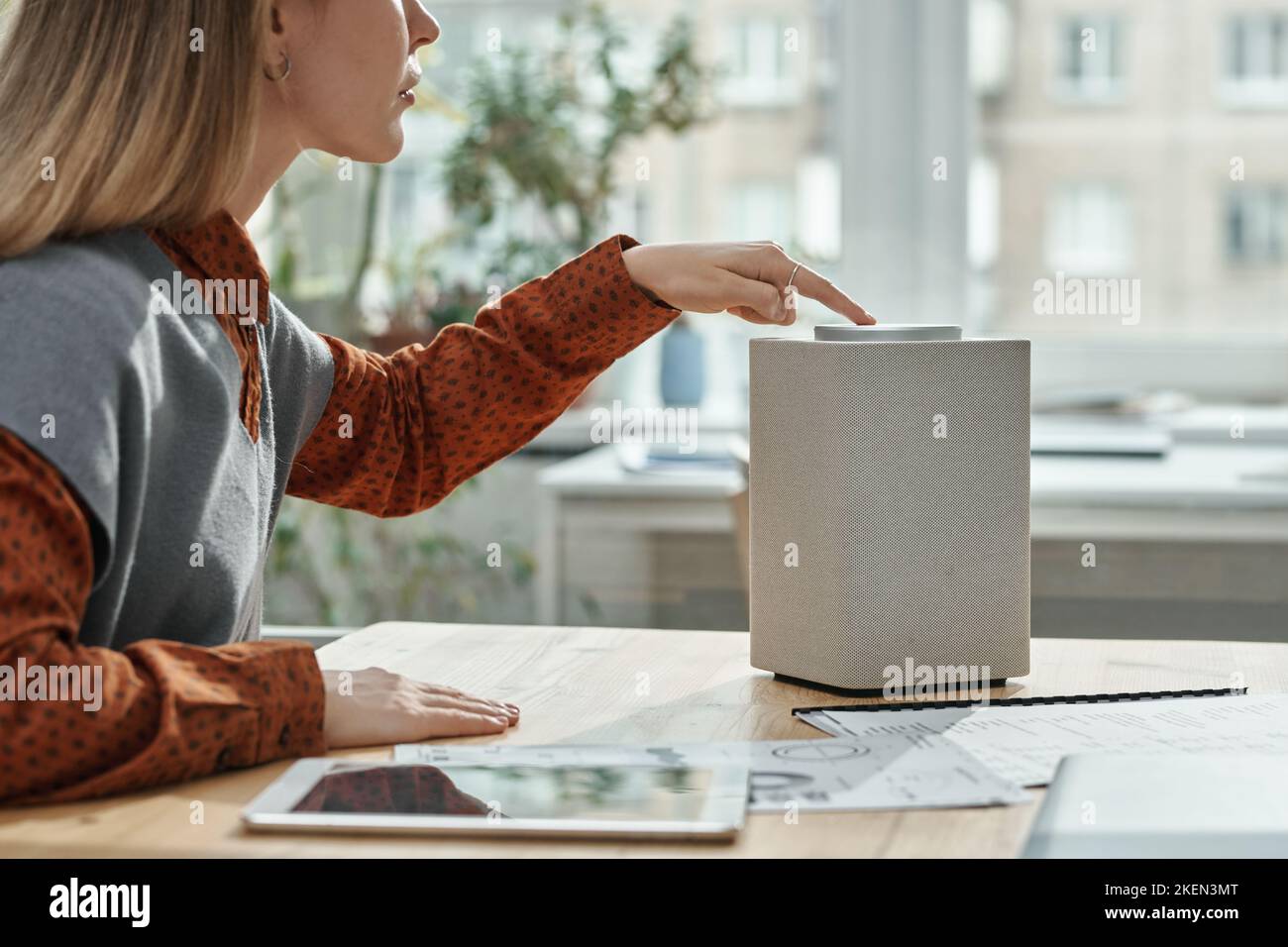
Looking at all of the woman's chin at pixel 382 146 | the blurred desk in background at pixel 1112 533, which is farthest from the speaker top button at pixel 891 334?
the blurred desk in background at pixel 1112 533

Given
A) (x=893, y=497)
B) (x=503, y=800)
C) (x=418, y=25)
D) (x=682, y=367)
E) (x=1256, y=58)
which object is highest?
(x=1256, y=58)

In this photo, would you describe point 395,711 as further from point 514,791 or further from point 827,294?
point 827,294

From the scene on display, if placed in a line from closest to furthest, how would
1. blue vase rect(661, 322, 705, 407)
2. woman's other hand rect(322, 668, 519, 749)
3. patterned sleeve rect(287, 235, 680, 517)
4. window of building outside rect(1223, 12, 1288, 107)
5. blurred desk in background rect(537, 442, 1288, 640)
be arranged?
1. woman's other hand rect(322, 668, 519, 749)
2. patterned sleeve rect(287, 235, 680, 517)
3. blurred desk in background rect(537, 442, 1288, 640)
4. window of building outside rect(1223, 12, 1288, 107)
5. blue vase rect(661, 322, 705, 407)

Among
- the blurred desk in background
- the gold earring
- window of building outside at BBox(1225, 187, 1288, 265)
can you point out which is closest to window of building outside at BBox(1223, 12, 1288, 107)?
window of building outside at BBox(1225, 187, 1288, 265)

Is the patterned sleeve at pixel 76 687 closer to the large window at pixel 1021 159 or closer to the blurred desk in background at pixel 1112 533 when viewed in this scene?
the blurred desk in background at pixel 1112 533

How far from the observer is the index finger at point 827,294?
43.3 inches

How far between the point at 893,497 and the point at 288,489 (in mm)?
539

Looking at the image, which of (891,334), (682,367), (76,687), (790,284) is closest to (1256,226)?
(682,367)

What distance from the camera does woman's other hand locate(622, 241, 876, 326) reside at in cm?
111

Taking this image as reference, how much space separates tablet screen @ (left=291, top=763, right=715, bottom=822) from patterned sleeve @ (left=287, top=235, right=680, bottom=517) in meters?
0.45

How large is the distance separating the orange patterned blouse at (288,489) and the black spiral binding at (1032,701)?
33 cm

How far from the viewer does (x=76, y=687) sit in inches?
30.1

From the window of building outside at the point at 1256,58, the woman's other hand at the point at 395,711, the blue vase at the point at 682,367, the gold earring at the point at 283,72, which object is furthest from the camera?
the blue vase at the point at 682,367

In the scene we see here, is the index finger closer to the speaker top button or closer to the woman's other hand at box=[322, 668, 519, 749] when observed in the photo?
the speaker top button
